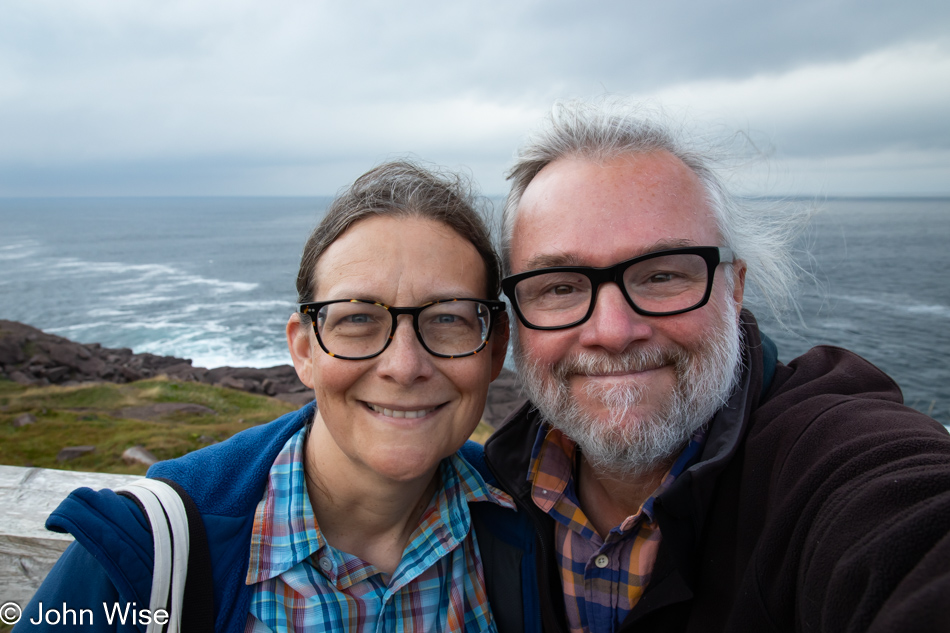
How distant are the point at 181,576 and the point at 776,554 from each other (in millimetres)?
1915

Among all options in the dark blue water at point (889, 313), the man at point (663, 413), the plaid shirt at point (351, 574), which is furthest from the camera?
the dark blue water at point (889, 313)

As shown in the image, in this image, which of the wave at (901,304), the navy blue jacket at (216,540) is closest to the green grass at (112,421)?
the navy blue jacket at (216,540)

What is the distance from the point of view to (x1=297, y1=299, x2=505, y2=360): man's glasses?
215 centimetres

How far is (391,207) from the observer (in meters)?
2.25

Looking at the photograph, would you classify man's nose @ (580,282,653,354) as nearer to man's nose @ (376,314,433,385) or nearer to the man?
the man

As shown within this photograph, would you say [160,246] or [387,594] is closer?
[387,594]

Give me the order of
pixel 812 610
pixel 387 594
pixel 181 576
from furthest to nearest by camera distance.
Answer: pixel 387 594, pixel 181 576, pixel 812 610

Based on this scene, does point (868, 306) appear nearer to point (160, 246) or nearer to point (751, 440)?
point (751, 440)

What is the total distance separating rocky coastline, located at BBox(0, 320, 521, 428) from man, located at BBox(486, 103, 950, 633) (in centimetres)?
2007

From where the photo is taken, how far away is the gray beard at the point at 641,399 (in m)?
2.30

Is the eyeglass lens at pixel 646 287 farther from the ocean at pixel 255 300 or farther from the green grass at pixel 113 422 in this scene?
the green grass at pixel 113 422

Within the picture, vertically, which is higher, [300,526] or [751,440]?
[751,440]

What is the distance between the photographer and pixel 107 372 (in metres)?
26.8

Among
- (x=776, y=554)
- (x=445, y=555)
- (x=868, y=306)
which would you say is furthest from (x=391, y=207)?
(x=868, y=306)
